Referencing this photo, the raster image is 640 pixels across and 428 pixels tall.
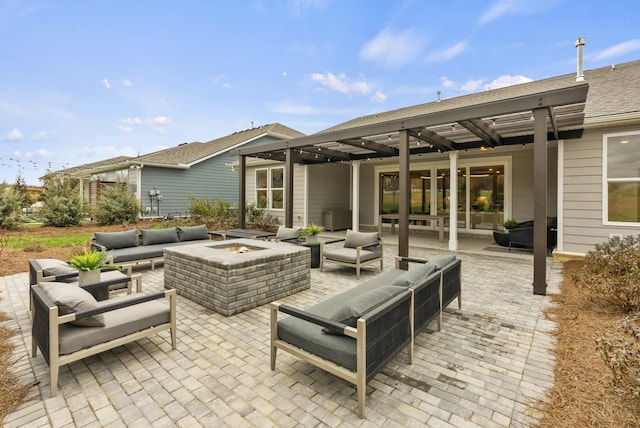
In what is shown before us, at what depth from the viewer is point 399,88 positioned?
1789cm

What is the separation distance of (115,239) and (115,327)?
418cm

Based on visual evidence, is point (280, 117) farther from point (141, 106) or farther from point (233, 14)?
point (233, 14)

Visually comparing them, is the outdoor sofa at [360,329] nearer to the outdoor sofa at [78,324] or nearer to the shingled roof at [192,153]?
the outdoor sofa at [78,324]

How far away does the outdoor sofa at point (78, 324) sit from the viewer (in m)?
2.24

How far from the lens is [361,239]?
614 cm

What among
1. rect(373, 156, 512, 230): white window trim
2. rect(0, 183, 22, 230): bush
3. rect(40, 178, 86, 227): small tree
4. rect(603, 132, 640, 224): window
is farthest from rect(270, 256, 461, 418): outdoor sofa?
rect(0, 183, 22, 230): bush

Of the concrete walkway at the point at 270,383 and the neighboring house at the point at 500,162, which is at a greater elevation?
the neighboring house at the point at 500,162

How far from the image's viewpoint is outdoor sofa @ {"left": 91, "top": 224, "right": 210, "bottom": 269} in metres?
5.63

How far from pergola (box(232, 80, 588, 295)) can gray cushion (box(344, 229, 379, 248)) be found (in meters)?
0.53

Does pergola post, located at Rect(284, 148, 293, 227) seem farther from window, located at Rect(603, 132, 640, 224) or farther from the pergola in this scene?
window, located at Rect(603, 132, 640, 224)

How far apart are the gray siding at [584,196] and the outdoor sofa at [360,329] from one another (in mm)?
5911

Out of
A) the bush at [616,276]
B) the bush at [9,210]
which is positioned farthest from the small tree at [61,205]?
the bush at [616,276]

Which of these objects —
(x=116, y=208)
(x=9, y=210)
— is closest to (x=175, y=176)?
(x=116, y=208)

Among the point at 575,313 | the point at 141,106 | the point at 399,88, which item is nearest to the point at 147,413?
the point at 575,313
